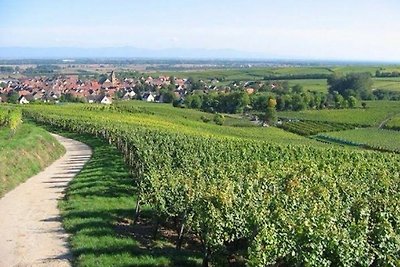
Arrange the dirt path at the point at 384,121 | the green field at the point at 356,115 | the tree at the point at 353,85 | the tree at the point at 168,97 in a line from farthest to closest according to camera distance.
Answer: the tree at the point at 168,97, the tree at the point at 353,85, the green field at the point at 356,115, the dirt path at the point at 384,121

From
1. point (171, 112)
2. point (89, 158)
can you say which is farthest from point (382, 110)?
point (89, 158)

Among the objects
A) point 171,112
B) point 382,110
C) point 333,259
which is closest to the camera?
point 333,259

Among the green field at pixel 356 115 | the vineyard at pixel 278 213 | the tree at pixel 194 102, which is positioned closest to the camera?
the vineyard at pixel 278 213

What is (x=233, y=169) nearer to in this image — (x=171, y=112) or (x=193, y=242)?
(x=193, y=242)

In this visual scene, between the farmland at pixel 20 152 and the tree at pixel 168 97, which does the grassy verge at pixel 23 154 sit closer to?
the farmland at pixel 20 152

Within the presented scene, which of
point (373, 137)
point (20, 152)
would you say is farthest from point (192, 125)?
point (20, 152)

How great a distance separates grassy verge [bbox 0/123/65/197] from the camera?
31.1m

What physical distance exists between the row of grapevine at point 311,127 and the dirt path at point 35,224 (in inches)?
2510

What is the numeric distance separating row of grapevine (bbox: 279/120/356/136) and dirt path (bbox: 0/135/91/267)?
6377cm

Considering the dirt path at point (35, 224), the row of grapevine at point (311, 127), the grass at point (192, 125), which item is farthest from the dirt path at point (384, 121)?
the dirt path at point (35, 224)

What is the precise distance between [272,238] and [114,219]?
10.9 m

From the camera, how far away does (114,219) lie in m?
23.5

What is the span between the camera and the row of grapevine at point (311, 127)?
9250 cm

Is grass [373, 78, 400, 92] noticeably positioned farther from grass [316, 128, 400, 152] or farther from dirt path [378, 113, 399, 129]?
grass [316, 128, 400, 152]
